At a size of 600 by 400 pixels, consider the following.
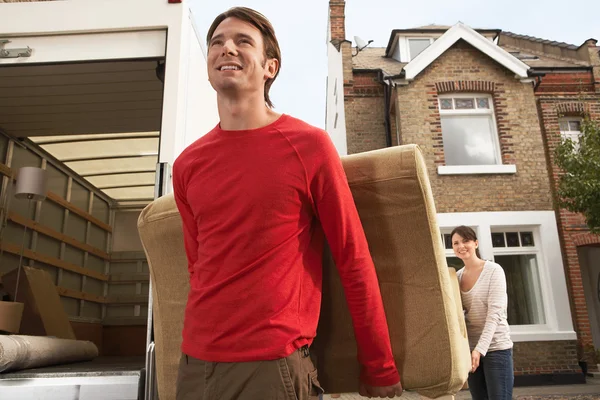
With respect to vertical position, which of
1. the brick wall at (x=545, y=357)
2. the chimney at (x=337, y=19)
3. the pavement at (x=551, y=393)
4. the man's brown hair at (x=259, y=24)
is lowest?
the pavement at (x=551, y=393)

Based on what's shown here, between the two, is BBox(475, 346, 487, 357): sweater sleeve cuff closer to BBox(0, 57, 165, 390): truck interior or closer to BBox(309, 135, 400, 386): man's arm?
BBox(309, 135, 400, 386): man's arm

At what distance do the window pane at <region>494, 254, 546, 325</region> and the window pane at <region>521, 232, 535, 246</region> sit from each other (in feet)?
0.96

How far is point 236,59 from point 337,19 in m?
15.8

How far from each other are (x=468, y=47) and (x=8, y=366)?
43.4 feet

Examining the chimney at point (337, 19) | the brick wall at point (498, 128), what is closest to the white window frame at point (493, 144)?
the brick wall at point (498, 128)

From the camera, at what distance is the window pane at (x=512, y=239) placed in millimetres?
12109

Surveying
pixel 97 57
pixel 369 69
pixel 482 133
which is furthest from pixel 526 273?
pixel 97 57

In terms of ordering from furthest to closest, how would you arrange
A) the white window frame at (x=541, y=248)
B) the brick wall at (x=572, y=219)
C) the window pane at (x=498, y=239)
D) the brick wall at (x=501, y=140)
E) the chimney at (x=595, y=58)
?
the chimney at (x=595, y=58) → the window pane at (x=498, y=239) → the brick wall at (x=572, y=219) → the white window frame at (x=541, y=248) → the brick wall at (x=501, y=140)

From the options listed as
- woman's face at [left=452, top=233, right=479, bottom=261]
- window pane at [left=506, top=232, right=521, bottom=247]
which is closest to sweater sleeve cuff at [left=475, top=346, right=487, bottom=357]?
woman's face at [left=452, top=233, right=479, bottom=261]

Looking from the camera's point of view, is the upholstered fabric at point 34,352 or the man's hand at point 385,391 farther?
the upholstered fabric at point 34,352

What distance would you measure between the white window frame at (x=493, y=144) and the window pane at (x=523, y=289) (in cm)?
210

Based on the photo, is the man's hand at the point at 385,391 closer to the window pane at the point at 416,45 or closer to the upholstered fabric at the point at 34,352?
the upholstered fabric at the point at 34,352

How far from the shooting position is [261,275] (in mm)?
1258

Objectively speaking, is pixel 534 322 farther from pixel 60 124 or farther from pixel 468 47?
pixel 60 124
